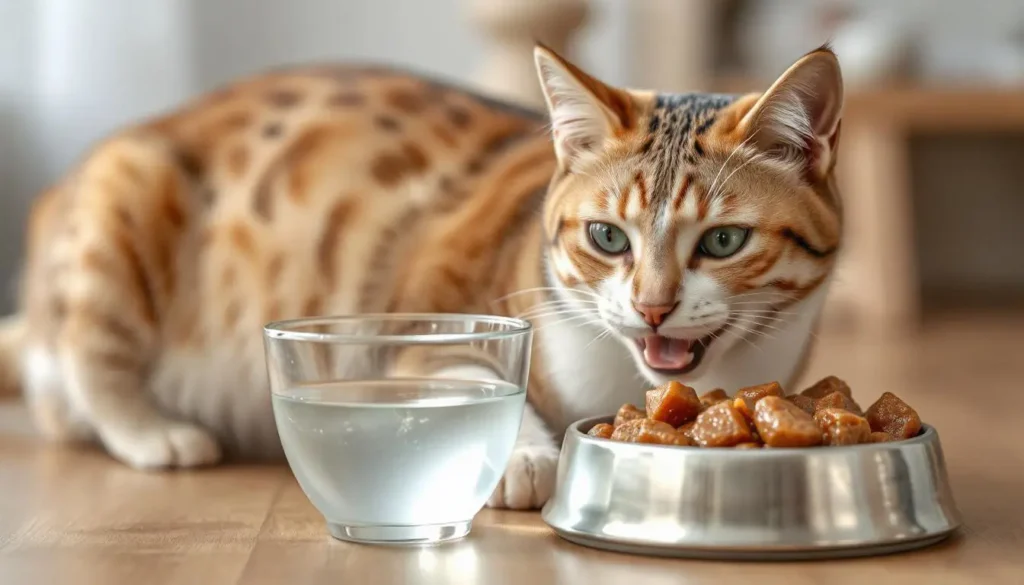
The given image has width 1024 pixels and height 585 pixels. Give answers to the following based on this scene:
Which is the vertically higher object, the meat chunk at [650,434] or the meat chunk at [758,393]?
the meat chunk at [758,393]

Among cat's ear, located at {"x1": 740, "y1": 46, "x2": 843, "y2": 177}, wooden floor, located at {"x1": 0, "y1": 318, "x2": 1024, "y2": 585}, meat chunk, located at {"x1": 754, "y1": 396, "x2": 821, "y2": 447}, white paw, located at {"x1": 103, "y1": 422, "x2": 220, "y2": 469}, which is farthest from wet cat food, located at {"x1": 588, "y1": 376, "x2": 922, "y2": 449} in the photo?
white paw, located at {"x1": 103, "y1": 422, "x2": 220, "y2": 469}

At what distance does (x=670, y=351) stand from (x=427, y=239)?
52cm

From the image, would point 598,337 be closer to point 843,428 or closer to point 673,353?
point 673,353

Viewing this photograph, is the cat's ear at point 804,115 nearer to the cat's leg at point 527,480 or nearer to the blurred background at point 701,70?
the cat's leg at point 527,480

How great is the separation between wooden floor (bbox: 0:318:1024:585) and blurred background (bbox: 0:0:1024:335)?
1663 mm

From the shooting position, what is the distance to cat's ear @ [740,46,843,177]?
137 cm

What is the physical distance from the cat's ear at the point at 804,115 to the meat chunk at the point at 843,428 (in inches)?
12.3

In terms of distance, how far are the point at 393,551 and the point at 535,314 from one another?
0.40 m

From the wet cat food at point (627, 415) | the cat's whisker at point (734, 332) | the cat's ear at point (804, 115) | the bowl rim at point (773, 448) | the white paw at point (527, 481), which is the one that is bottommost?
the white paw at point (527, 481)

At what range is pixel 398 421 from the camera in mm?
1223

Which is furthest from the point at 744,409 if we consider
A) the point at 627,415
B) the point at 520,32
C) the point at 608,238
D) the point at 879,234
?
the point at 879,234

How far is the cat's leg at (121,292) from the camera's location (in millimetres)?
1899

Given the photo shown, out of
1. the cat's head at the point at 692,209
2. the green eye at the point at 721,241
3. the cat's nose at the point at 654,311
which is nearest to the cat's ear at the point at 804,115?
the cat's head at the point at 692,209

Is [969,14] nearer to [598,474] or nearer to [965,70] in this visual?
[965,70]
